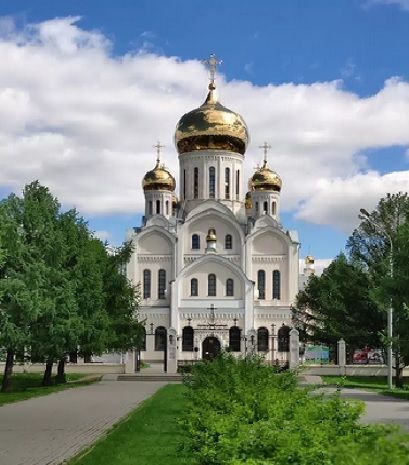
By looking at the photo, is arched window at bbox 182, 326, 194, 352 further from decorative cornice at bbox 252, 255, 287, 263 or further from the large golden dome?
the large golden dome

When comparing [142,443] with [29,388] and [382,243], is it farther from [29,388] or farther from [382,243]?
[382,243]

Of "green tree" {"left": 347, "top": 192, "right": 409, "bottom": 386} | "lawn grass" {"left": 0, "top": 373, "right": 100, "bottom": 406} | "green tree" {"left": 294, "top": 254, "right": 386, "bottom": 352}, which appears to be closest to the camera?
"lawn grass" {"left": 0, "top": 373, "right": 100, "bottom": 406}

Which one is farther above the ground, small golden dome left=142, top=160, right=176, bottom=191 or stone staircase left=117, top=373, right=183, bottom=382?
small golden dome left=142, top=160, right=176, bottom=191

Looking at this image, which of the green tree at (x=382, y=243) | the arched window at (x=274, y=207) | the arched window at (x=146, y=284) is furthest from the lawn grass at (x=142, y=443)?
the arched window at (x=274, y=207)

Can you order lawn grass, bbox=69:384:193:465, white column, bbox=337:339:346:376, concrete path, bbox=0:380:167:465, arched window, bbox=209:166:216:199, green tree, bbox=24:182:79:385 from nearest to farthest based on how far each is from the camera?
1. lawn grass, bbox=69:384:193:465
2. concrete path, bbox=0:380:167:465
3. green tree, bbox=24:182:79:385
4. white column, bbox=337:339:346:376
5. arched window, bbox=209:166:216:199

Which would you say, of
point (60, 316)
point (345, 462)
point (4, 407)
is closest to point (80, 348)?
point (60, 316)

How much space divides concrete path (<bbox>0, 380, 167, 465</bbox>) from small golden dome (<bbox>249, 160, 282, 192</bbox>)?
3998 cm

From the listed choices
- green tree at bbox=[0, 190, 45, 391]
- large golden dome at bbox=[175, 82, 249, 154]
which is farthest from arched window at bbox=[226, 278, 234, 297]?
green tree at bbox=[0, 190, 45, 391]

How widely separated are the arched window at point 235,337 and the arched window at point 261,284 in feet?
13.5

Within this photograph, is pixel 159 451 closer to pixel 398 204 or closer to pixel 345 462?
pixel 345 462

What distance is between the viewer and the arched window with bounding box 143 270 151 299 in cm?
6451

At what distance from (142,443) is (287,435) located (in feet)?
25.6

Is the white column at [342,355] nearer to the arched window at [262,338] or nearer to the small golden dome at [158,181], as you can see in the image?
the arched window at [262,338]

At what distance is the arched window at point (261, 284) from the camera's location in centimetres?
6444
